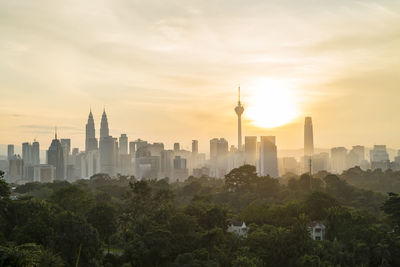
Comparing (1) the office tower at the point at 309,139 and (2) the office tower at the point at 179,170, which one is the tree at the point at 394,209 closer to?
(2) the office tower at the point at 179,170

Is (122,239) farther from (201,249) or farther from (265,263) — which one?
(265,263)

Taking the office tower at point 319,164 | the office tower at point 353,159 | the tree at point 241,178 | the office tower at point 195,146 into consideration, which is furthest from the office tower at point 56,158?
the tree at point 241,178

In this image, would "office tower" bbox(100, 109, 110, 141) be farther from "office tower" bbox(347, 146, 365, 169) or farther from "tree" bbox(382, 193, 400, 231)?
"tree" bbox(382, 193, 400, 231)

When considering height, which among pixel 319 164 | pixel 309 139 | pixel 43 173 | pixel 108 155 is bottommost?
pixel 43 173

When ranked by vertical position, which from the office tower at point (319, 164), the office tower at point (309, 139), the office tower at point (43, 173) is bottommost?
the office tower at point (43, 173)

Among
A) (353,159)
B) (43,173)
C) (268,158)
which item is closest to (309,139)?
(353,159)

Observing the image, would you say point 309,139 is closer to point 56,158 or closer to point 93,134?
point 93,134
